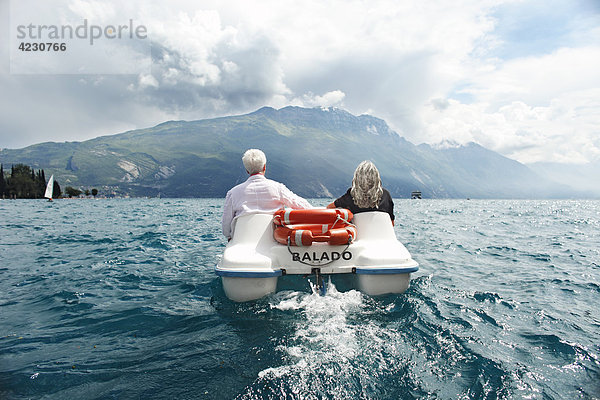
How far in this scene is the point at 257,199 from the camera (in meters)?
5.45

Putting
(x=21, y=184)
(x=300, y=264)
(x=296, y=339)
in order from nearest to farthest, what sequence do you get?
(x=296, y=339), (x=300, y=264), (x=21, y=184)

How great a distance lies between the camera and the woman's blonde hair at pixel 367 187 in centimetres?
532

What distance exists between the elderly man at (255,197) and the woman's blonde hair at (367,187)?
→ 0.96 m

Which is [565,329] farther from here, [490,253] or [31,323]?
[31,323]

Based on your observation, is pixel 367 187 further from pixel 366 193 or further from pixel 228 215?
pixel 228 215

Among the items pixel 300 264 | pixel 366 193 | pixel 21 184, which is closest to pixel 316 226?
pixel 300 264

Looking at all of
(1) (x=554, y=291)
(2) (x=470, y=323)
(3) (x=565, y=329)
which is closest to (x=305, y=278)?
(2) (x=470, y=323)

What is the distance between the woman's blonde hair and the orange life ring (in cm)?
72

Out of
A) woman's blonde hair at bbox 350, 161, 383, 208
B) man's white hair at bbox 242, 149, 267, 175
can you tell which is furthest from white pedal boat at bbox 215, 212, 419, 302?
man's white hair at bbox 242, 149, 267, 175

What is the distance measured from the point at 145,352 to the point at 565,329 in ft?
17.9

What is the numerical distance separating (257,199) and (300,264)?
1.42m

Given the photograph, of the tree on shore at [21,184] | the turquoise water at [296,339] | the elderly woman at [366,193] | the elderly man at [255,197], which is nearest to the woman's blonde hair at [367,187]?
the elderly woman at [366,193]

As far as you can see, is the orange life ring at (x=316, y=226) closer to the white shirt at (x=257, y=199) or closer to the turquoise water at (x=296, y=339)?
the white shirt at (x=257, y=199)

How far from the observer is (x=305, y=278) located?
564 centimetres
